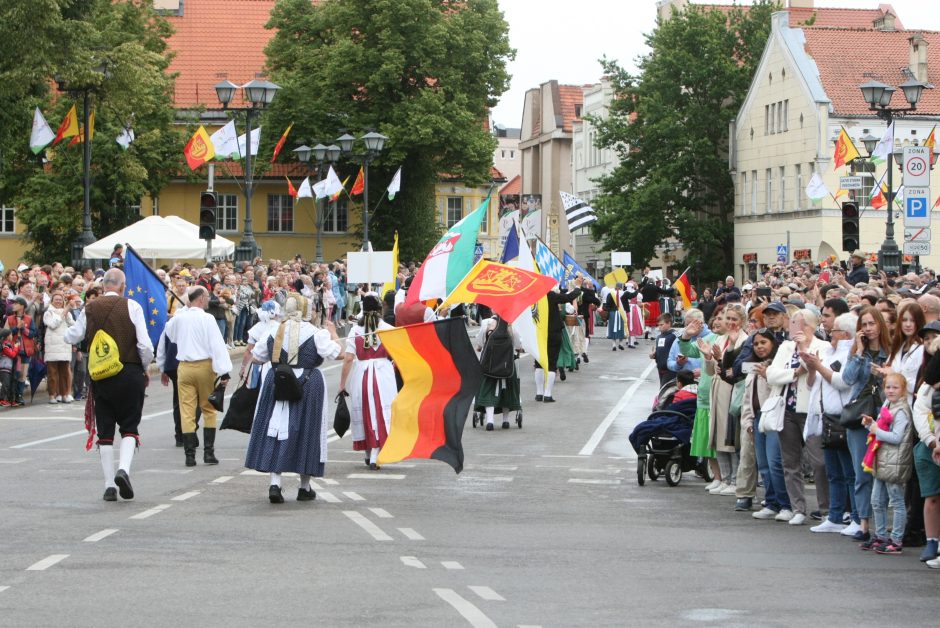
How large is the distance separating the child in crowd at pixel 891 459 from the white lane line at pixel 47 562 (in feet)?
18.4

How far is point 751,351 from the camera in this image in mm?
13977

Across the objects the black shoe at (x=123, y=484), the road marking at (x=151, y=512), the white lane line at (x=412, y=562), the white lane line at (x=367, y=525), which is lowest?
the white lane line at (x=412, y=562)

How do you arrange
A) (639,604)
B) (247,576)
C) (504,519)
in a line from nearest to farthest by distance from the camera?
1. (639,604)
2. (247,576)
3. (504,519)

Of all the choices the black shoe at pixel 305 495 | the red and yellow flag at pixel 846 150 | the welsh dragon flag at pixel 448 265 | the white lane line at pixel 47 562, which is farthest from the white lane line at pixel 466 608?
the red and yellow flag at pixel 846 150

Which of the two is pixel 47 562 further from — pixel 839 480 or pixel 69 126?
pixel 69 126

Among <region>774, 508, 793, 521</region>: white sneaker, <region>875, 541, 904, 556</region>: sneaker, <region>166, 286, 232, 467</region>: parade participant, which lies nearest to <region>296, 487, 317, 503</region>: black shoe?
<region>166, 286, 232, 467</region>: parade participant

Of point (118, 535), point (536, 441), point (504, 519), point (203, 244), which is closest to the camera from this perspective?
point (118, 535)

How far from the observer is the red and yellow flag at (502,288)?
17531 millimetres

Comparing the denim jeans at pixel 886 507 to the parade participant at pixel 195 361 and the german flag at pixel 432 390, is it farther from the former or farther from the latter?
the parade participant at pixel 195 361

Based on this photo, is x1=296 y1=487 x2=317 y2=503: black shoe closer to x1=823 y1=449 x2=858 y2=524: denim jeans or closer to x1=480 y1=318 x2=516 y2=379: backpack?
x1=823 y1=449 x2=858 y2=524: denim jeans

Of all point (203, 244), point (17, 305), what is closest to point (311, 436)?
point (17, 305)

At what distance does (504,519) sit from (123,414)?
11.7 feet

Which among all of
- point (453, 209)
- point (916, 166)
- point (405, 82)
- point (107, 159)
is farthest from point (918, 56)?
point (916, 166)

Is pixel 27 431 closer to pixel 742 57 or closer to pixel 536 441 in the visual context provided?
pixel 536 441
